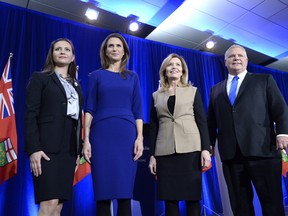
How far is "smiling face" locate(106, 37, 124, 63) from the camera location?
1.60m

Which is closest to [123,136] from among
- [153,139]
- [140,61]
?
[153,139]

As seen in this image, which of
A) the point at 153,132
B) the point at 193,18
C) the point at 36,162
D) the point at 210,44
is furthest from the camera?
the point at 210,44

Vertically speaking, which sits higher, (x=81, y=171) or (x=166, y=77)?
(x=166, y=77)

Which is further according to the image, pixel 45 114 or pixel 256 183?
pixel 256 183

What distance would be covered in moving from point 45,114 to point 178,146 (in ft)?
2.75

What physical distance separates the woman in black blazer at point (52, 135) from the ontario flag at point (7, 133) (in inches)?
70.1

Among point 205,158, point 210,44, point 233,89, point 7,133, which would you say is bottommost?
point 205,158

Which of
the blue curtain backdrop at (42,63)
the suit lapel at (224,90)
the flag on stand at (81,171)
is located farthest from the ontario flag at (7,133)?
the suit lapel at (224,90)

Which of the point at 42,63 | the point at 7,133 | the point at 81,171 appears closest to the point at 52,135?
the point at 7,133

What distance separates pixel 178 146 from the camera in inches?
63.9

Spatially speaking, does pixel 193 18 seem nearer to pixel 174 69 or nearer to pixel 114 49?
Answer: pixel 174 69

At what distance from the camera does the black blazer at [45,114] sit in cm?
137

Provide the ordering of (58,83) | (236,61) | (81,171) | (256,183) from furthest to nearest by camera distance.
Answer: (81,171), (236,61), (256,183), (58,83)

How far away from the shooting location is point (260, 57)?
6055 mm
